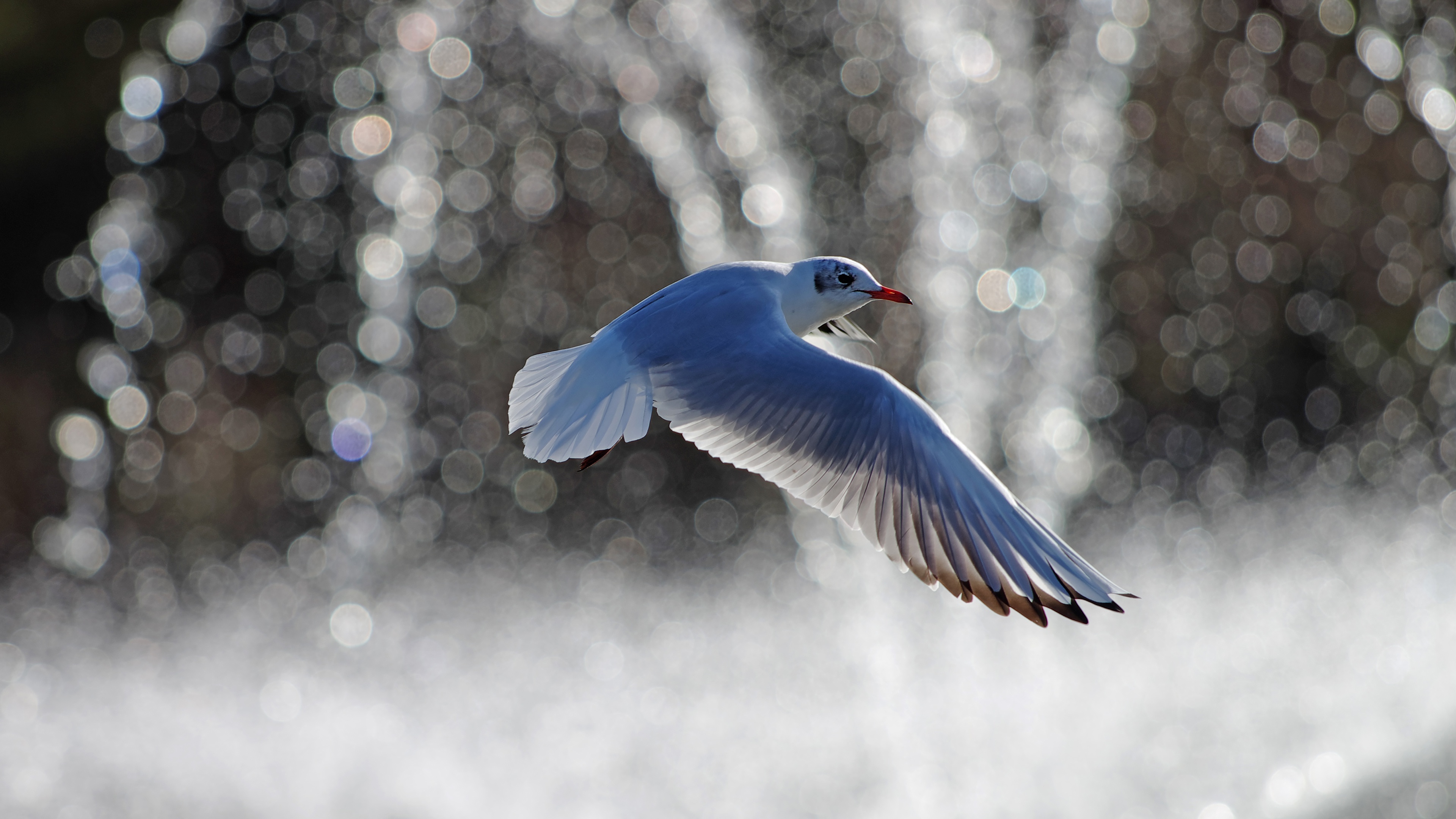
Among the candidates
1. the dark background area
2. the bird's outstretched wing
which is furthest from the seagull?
the dark background area

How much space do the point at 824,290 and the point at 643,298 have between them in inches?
150

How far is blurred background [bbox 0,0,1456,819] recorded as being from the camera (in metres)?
5.05

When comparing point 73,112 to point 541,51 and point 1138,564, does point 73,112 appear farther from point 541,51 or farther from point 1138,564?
point 1138,564

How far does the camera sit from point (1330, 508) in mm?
6125

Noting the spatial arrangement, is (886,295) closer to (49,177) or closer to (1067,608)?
(1067,608)

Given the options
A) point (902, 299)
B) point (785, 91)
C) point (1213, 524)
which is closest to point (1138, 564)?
point (1213, 524)

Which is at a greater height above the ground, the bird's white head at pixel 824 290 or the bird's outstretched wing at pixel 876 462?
the bird's white head at pixel 824 290

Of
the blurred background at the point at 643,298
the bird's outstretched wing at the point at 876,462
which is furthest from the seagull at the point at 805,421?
the blurred background at the point at 643,298

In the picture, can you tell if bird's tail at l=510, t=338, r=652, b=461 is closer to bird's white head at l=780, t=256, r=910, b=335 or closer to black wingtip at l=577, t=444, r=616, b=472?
black wingtip at l=577, t=444, r=616, b=472

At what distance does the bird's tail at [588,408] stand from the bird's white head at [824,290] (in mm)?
377

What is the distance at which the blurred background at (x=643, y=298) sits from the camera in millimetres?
5051

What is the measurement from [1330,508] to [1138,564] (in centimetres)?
118

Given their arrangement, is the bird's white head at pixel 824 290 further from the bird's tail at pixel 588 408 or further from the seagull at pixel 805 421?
the bird's tail at pixel 588 408

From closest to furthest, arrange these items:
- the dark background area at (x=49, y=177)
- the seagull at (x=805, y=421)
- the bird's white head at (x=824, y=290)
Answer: the seagull at (x=805, y=421) → the bird's white head at (x=824, y=290) → the dark background area at (x=49, y=177)
